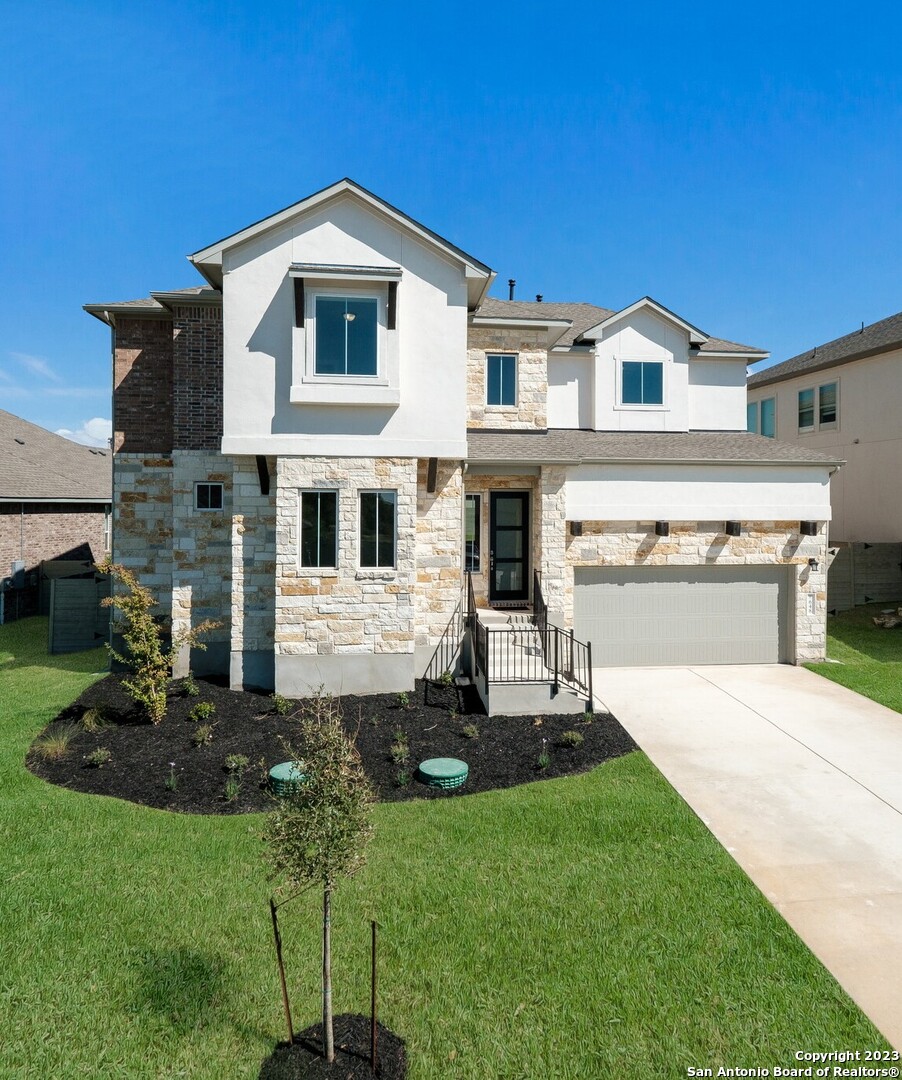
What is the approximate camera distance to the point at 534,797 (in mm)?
7434

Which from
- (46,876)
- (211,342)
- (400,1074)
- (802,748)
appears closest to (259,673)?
(46,876)

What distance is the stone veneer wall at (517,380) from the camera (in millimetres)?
13555

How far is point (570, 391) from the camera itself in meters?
15.0

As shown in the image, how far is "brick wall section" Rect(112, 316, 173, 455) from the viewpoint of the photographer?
41.9 ft

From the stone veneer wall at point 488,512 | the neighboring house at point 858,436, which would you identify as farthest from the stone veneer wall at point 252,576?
the neighboring house at point 858,436

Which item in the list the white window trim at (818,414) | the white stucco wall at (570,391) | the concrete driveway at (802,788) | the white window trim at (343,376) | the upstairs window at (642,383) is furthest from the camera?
the white window trim at (818,414)

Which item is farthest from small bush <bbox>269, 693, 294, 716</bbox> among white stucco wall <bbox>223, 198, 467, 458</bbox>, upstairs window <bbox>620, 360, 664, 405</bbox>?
upstairs window <bbox>620, 360, 664, 405</bbox>

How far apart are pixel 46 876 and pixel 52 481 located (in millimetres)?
19327

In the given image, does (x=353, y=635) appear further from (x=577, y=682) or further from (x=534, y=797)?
(x=534, y=797)

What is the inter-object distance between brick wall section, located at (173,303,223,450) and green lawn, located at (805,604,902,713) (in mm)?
13563

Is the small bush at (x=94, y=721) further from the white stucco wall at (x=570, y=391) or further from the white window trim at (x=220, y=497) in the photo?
the white stucco wall at (x=570, y=391)

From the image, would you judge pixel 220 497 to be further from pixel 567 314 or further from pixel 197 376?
pixel 567 314

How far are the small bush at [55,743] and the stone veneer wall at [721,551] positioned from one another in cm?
923

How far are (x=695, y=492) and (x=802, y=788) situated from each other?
692 centimetres
